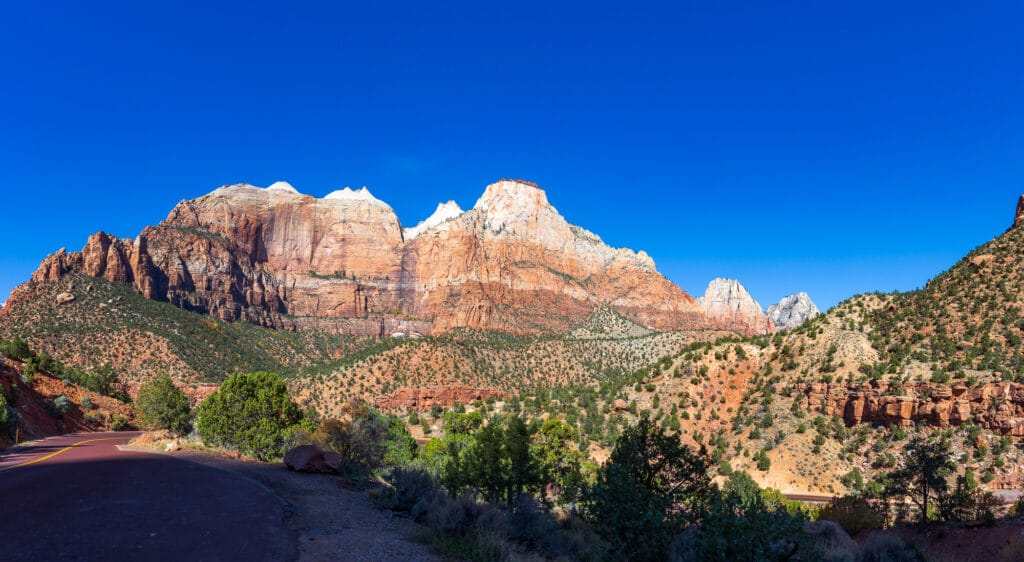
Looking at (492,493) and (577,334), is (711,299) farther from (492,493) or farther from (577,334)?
(492,493)

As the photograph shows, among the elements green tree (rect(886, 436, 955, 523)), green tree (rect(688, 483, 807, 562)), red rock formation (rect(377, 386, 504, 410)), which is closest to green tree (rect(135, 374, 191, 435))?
red rock formation (rect(377, 386, 504, 410))

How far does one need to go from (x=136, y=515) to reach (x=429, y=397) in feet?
186

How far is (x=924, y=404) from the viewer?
29.2 m

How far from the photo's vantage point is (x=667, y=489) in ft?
44.1

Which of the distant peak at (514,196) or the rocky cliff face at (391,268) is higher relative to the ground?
the distant peak at (514,196)

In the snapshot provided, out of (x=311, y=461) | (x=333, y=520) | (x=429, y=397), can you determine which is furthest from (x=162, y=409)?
(x=333, y=520)

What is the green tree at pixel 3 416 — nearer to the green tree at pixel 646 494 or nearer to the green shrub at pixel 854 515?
the green tree at pixel 646 494

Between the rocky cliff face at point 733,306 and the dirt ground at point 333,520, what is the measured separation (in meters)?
163

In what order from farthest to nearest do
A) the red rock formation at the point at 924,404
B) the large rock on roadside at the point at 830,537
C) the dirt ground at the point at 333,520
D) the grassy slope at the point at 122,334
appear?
1. the grassy slope at the point at 122,334
2. the red rock formation at the point at 924,404
3. the large rock on roadside at the point at 830,537
4. the dirt ground at the point at 333,520

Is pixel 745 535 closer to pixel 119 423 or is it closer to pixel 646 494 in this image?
pixel 646 494

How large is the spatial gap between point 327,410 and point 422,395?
11437 mm

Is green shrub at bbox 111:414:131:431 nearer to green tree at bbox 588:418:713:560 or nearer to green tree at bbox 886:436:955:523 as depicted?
green tree at bbox 588:418:713:560

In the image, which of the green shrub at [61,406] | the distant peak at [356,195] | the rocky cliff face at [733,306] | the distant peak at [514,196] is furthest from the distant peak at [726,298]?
the green shrub at [61,406]

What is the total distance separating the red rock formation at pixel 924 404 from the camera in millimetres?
26531
